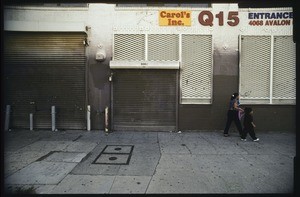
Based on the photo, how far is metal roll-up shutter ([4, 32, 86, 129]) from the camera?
411 inches

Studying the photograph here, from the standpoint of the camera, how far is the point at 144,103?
10531 mm

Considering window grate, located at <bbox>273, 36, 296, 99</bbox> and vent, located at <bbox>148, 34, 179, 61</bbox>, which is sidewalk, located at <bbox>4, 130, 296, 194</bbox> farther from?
vent, located at <bbox>148, 34, 179, 61</bbox>

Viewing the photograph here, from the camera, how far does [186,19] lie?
10281mm

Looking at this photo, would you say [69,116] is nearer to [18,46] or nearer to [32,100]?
[32,100]

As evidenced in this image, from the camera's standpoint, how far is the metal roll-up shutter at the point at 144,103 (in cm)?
1048

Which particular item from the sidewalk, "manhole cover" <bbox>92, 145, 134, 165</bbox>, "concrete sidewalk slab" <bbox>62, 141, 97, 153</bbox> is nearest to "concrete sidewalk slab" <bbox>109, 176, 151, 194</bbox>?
the sidewalk

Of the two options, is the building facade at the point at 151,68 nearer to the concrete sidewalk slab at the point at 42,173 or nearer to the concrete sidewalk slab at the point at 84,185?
the concrete sidewalk slab at the point at 42,173

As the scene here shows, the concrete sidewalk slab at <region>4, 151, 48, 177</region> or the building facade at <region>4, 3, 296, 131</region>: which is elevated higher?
the building facade at <region>4, 3, 296, 131</region>

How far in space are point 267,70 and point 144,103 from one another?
6.17 metres

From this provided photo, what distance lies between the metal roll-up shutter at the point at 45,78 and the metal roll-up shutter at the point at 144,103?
1.82 meters

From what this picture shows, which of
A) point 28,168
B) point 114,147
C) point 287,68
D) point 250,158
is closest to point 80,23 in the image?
point 114,147

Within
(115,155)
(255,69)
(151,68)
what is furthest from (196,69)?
(115,155)

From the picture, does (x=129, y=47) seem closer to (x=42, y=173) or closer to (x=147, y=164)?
(x=147, y=164)

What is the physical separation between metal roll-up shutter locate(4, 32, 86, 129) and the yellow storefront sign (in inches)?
157
